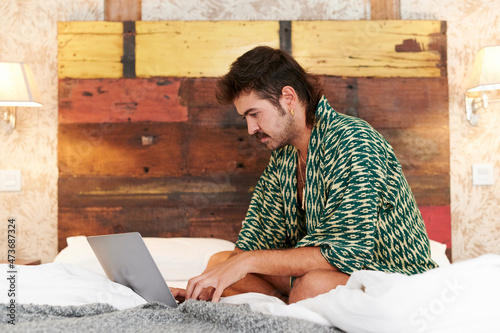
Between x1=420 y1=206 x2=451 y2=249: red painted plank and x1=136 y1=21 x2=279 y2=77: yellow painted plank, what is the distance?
1.05m

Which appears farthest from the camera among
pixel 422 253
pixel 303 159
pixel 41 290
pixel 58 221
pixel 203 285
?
pixel 58 221

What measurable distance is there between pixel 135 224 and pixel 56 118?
0.63 m

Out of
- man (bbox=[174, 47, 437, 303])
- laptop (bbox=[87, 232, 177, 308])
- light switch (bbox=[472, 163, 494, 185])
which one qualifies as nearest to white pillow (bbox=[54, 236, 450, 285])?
man (bbox=[174, 47, 437, 303])

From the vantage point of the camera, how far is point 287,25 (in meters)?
2.20

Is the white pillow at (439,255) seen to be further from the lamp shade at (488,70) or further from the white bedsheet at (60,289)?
the white bedsheet at (60,289)

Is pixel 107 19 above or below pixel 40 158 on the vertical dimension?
above

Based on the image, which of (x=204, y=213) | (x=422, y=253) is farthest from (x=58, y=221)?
(x=422, y=253)

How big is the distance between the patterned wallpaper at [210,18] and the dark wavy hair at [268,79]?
2.74ft

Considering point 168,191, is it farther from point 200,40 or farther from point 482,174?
point 482,174

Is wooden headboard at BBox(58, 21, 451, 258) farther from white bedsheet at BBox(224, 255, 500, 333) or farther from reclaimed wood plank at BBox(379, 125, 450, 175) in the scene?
white bedsheet at BBox(224, 255, 500, 333)

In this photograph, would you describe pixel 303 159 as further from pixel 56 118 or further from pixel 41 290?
pixel 56 118

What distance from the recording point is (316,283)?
1147mm

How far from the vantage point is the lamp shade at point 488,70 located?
6.68 ft

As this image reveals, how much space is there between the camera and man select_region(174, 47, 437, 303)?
1197 millimetres
